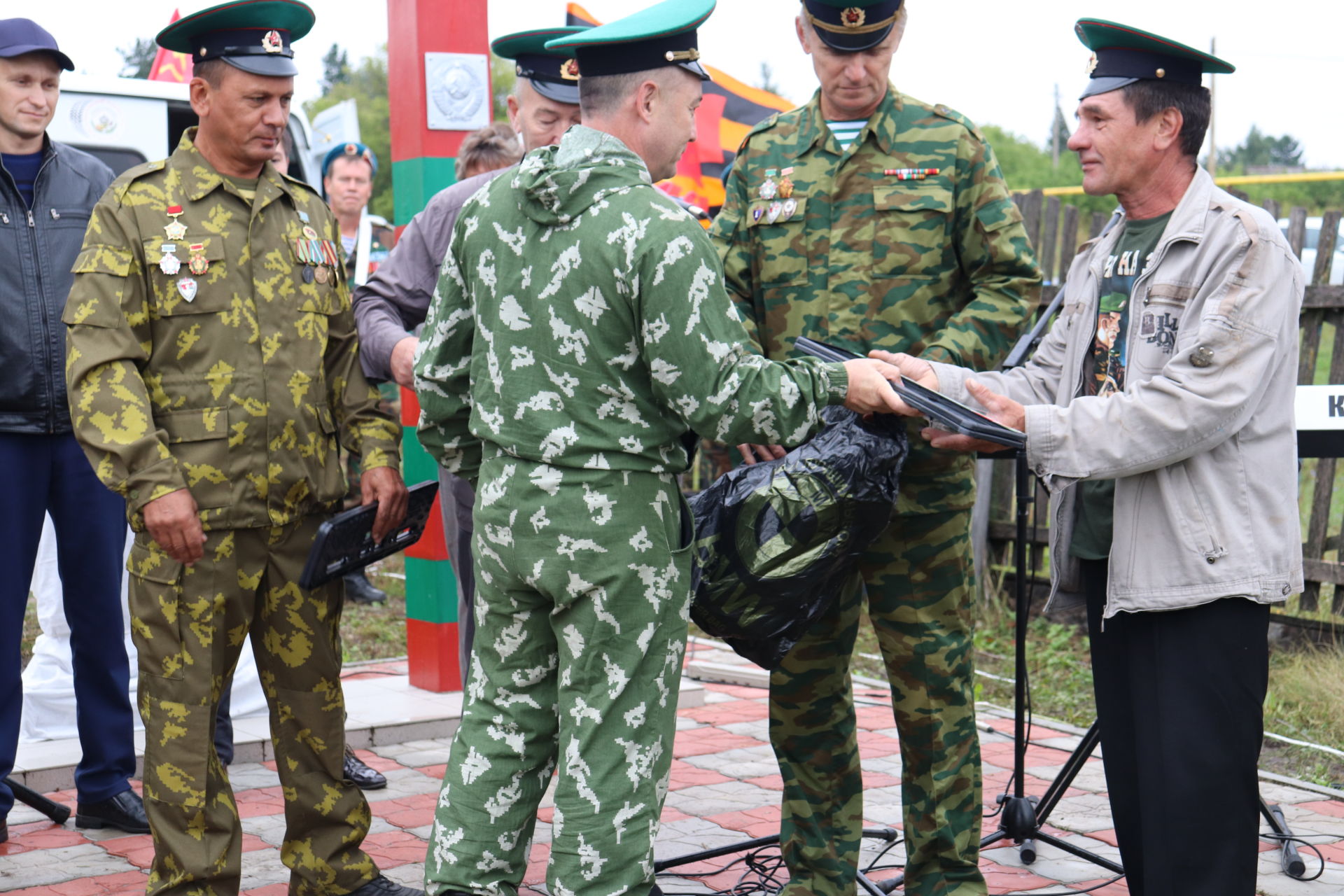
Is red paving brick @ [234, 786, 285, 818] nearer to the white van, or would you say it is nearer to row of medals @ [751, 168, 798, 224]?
row of medals @ [751, 168, 798, 224]

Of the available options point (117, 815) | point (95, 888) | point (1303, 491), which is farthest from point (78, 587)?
point (1303, 491)

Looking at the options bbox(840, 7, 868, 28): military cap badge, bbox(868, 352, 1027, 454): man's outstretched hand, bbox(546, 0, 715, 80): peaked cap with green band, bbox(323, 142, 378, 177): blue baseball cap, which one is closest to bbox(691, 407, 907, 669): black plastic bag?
bbox(868, 352, 1027, 454): man's outstretched hand

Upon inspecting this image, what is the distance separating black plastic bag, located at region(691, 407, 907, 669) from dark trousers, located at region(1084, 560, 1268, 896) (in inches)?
27.5

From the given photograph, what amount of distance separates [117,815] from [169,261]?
2086 millimetres

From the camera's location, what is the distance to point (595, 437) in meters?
2.89

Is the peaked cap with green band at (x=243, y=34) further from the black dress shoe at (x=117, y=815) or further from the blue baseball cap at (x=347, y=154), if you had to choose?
the blue baseball cap at (x=347, y=154)

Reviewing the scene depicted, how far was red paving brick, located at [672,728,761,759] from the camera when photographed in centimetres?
553

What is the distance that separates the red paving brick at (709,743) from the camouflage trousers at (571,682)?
2.49 metres

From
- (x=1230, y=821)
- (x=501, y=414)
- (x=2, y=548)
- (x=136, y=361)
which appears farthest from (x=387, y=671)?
(x=1230, y=821)

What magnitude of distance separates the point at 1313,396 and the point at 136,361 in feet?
10.5

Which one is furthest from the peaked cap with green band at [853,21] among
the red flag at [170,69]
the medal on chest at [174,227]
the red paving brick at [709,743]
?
the red flag at [170,69]

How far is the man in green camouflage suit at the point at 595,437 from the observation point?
2838mm

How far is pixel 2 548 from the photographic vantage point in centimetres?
434

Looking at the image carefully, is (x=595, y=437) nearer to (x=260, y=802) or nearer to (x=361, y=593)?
(x=260, y=802)
